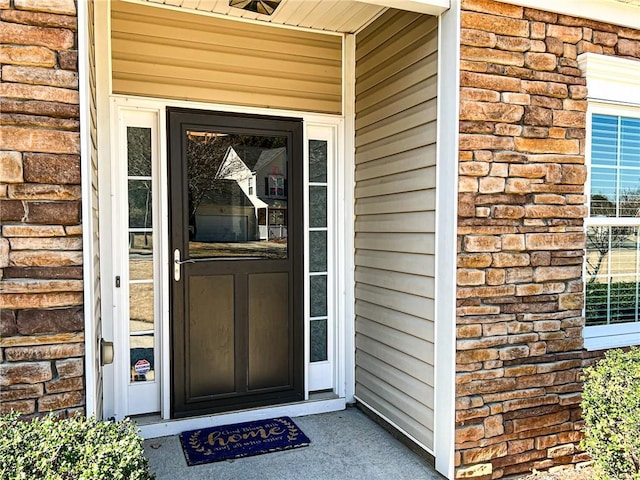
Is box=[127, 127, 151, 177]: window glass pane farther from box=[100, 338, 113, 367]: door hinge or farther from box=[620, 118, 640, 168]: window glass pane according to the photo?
box=[620, 118, 640, 168]: window glass pane

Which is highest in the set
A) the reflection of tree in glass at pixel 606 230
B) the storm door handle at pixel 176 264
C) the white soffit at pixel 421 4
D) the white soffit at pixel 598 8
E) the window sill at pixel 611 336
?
the white soffit at pixel 598 8

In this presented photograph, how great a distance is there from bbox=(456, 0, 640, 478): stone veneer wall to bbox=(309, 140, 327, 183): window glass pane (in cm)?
131

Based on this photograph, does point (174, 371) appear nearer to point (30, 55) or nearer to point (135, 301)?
point (135, 301)

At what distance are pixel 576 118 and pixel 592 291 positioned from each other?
3.72ft

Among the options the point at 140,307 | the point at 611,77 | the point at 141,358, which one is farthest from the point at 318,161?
the point at 611,77

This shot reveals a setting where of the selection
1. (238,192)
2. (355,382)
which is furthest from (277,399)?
(238,192)

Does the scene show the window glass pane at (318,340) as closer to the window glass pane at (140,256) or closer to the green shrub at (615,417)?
the window glass pane at (140,256)

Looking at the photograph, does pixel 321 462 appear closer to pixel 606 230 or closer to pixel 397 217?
pixel 397 217

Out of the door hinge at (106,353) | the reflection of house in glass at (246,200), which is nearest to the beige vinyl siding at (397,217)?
the reflection of house in glass at (246,200)

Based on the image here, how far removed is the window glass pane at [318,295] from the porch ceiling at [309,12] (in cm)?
183

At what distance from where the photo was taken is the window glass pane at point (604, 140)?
3.06 metres

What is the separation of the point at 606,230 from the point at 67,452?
3254 mm

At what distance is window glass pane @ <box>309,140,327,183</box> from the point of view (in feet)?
11.7

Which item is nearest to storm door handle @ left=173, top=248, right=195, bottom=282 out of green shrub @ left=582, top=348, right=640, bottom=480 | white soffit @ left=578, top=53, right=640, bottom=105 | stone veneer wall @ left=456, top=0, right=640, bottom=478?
stone veneer wall @ left=456, top=0, right=640, bottom=478
